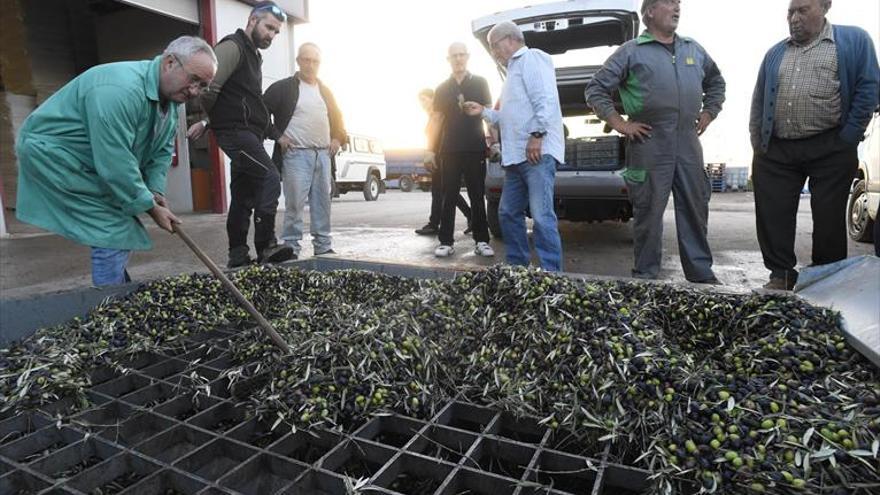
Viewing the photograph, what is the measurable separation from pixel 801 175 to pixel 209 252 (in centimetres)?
592

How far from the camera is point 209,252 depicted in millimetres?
6094

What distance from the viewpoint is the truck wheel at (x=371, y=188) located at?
20.1 meters

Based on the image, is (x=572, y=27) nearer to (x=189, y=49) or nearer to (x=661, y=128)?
(x=661, y=128)

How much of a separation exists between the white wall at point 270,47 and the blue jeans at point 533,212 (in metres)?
7.89

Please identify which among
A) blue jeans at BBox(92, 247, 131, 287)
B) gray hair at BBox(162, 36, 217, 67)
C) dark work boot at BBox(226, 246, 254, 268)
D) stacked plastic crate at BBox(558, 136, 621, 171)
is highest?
gray hair at BBox(162, 36, 217, 67)

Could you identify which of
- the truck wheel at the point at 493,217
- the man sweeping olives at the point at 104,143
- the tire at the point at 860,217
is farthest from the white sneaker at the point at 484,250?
the tire at the point at 860,217

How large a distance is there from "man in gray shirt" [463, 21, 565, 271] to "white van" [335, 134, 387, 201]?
14.8 metres

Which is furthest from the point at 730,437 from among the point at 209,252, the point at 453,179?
the point at 209,252

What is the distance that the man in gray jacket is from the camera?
3.58 meters

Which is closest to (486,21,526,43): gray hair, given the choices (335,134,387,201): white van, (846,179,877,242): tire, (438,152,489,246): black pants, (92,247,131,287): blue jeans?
(438,152,489,246): black pants

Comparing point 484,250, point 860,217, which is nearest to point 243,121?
point 484,250

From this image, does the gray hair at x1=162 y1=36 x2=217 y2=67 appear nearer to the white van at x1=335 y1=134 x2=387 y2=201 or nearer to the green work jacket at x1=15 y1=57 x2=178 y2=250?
the green work jacket at x1=15 y1=57 x2=178 y2=250

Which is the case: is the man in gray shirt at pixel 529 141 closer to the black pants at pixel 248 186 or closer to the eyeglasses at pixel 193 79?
the black pants at pixel 248 186

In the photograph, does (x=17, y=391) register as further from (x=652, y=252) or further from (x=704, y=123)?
(x=704, y=123)
